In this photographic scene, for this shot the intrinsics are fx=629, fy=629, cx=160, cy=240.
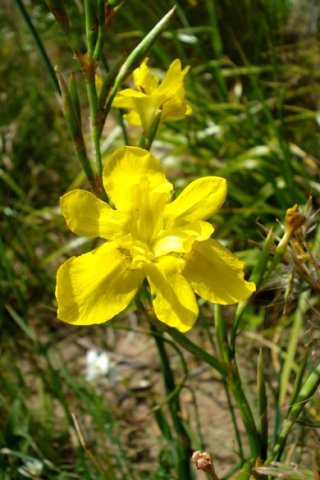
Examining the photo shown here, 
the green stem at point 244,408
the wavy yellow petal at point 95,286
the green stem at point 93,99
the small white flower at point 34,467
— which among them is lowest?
the small white flower at point 34,467

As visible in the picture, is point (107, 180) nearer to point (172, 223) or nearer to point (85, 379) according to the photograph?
point (172, 223)

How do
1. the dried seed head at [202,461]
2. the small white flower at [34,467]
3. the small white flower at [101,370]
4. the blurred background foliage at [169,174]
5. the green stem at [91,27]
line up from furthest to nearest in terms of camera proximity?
the small white flower at [101,370] → the blurred background foliage at [169,174] → the small white flower at [34,467] → the green stem at [91,27] → the dried seed head at [202,461]

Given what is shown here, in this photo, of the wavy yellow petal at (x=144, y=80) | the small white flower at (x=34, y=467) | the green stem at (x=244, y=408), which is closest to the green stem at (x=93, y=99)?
the wavy yellow petal at (x=144, y=80)

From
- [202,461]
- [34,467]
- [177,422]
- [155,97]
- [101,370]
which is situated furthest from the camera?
[101,370]

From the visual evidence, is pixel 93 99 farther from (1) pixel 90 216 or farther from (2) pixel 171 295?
(2) pixel 171 295

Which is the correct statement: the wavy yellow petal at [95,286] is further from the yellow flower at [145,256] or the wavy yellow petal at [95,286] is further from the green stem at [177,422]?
the green stem at [177,422]

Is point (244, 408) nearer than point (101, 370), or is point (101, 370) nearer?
point (244, 408)

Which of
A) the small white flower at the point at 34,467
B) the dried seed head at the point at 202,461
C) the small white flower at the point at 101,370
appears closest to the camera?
the dried seed head at the point at 202,461

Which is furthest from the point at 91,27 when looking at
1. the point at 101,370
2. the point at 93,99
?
the point at 101,370

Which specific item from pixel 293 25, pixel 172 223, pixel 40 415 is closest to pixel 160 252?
pixel 172 223
